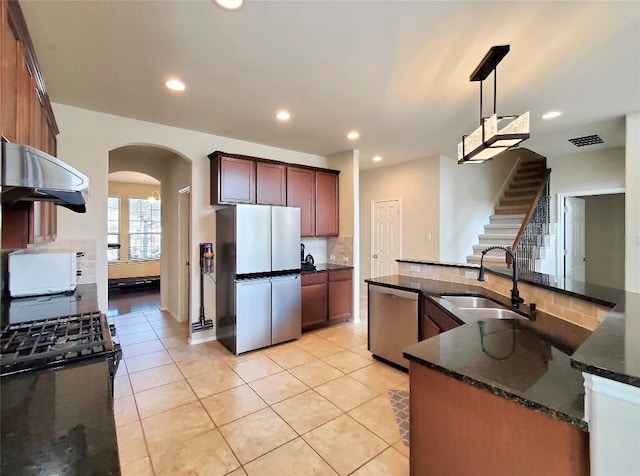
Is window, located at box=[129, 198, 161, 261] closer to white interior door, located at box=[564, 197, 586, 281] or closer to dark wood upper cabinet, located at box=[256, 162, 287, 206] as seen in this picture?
dark wood upper cabinet, located at box=[256, 162, 287, 206]

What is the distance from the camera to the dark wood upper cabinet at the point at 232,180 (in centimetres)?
380

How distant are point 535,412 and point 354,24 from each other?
2179 millimetres

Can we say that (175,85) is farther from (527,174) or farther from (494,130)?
(527,174)

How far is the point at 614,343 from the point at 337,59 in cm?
227

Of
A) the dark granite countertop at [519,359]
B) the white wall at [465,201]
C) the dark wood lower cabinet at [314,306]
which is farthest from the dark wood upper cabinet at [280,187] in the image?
the dark granite countertop at [519,359]

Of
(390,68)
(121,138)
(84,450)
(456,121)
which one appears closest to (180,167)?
(121,138)

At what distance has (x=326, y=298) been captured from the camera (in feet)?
14.6

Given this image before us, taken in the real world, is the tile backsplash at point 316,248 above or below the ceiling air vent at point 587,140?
below

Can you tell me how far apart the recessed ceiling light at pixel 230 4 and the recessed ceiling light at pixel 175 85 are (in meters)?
1.07

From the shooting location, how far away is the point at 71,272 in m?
2.65

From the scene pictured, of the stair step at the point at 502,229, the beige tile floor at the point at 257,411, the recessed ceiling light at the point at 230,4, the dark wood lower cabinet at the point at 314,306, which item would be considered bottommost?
the beige tile floor at the point at 257,411

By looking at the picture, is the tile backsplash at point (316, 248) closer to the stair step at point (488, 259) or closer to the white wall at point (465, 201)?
the white wall at point (465, 201)

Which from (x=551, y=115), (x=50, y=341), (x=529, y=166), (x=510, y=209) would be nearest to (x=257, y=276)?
(x=50, y=341)

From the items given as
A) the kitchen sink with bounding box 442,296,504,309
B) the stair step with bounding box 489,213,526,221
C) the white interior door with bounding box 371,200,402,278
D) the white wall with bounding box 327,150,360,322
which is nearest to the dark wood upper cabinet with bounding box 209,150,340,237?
the white wall with bounding box 327,150,360,322
